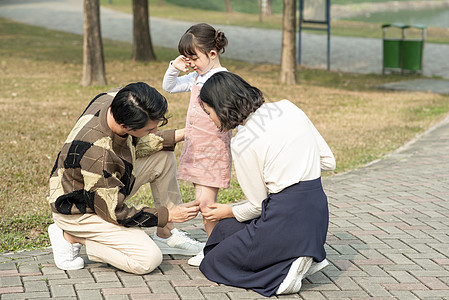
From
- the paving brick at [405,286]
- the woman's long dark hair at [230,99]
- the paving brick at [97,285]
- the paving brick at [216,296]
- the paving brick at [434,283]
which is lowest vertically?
the paving brick at [434,283]

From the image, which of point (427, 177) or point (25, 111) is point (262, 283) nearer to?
point (427, 177)

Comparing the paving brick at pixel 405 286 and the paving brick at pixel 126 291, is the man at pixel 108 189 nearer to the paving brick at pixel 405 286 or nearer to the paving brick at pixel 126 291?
the paving brick at pixel 126 291

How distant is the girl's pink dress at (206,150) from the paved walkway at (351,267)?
570 millimetres

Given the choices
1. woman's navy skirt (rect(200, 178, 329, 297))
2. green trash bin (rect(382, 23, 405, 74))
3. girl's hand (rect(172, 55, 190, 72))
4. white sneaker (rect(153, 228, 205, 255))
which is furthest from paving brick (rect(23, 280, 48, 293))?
green trash bin (rect(382, 23, 405, 74))

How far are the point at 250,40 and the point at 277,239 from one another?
19.7m

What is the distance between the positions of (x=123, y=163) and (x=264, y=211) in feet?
2.82

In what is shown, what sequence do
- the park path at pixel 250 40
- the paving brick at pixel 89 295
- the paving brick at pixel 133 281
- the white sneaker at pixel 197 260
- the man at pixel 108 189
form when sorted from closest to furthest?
the paving brick at pixel 89 295 < the man at pixel 108 189 < the paving brick at pixel 133 281 < the white sneaker at pixel 197 260 < the park path at pixel 250 40

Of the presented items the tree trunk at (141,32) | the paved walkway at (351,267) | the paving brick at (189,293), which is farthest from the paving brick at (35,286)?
the tree trunk at (141,32)

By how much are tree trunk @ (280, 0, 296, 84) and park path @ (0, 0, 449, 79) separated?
3.47 metres

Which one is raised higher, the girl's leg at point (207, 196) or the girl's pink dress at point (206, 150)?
the girl's pink dress at point (206, 150)

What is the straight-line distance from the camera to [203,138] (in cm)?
409

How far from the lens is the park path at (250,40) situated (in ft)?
58.4

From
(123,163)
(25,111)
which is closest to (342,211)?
(123,163)

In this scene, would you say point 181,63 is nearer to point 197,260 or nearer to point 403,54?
point 197,260
